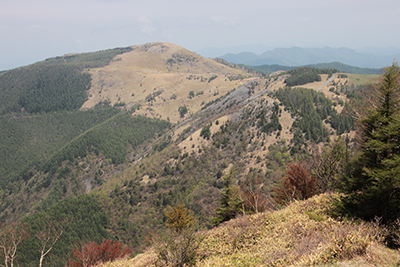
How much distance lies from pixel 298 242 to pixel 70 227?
9260 cm

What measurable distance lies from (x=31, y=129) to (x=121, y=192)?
15308 centimetres

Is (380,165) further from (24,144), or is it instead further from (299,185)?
(24,144)

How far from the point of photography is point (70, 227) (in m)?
80.8

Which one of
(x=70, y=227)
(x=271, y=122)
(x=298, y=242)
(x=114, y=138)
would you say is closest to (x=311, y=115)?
(x=271, y=122)

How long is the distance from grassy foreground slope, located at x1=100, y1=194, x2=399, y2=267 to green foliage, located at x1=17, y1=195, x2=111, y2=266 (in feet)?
226

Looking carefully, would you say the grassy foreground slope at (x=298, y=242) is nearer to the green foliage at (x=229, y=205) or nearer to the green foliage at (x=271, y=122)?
the green foliage at (x=229, y=205)

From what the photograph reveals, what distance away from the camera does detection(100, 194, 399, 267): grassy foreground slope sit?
9609 millimetres

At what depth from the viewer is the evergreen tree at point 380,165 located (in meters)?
12.1

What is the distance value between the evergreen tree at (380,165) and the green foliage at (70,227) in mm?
77757

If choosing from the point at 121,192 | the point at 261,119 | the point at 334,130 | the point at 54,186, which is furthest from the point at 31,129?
the point at 334,130

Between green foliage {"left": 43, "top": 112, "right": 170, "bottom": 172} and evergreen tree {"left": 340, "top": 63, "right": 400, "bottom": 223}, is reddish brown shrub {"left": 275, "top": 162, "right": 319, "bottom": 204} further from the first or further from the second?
green foliage {"left": 43, "top": 112, "right": 170, "bottom": 172}

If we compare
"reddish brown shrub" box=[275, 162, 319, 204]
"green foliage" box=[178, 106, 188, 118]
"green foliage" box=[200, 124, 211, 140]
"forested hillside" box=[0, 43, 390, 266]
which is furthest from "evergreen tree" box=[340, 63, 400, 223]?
"green foliage" box=[178, 106, 188, 118]

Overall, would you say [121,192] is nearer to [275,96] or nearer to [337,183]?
[275,96]

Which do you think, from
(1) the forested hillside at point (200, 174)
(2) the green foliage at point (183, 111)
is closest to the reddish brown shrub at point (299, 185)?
(1) the forested hillside at point (200, 174)
